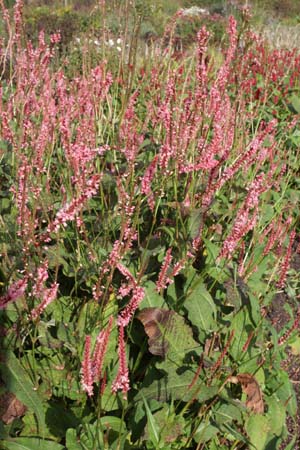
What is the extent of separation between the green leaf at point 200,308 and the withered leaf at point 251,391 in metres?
0.22

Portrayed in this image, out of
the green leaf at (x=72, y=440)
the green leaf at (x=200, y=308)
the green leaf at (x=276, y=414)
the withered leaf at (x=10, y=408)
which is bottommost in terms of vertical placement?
the green leaf at (x=276, y=414)

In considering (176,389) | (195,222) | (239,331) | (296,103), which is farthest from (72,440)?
(296,103)

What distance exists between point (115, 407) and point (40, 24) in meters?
10.2

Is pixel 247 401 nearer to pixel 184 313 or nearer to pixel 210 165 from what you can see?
pixel 184 313

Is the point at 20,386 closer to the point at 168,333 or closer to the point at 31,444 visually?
the point at 31,444

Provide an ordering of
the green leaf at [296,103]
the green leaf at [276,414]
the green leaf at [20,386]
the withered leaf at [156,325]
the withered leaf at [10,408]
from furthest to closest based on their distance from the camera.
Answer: the green leaf at [296,103]
the green leaf at [276,414]
the withered leaf at [156,325]
the withered leaf at [10,408]
the green leaf at [20,386]

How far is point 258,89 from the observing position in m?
5.13

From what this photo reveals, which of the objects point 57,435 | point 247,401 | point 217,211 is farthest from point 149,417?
point 217,211

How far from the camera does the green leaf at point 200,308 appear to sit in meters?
2.11

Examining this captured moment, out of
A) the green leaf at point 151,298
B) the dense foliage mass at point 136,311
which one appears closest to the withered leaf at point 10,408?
the dense foliage mass at point 136,311

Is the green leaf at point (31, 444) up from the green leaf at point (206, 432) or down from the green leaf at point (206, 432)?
up

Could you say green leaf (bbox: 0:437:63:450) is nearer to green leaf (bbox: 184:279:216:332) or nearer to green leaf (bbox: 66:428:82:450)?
green leaf (bbox: 66:428:82:450)

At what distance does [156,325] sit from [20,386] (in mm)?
543

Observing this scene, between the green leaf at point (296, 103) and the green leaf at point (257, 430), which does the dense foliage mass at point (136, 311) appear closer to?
the green leaf at point (257, 430)
